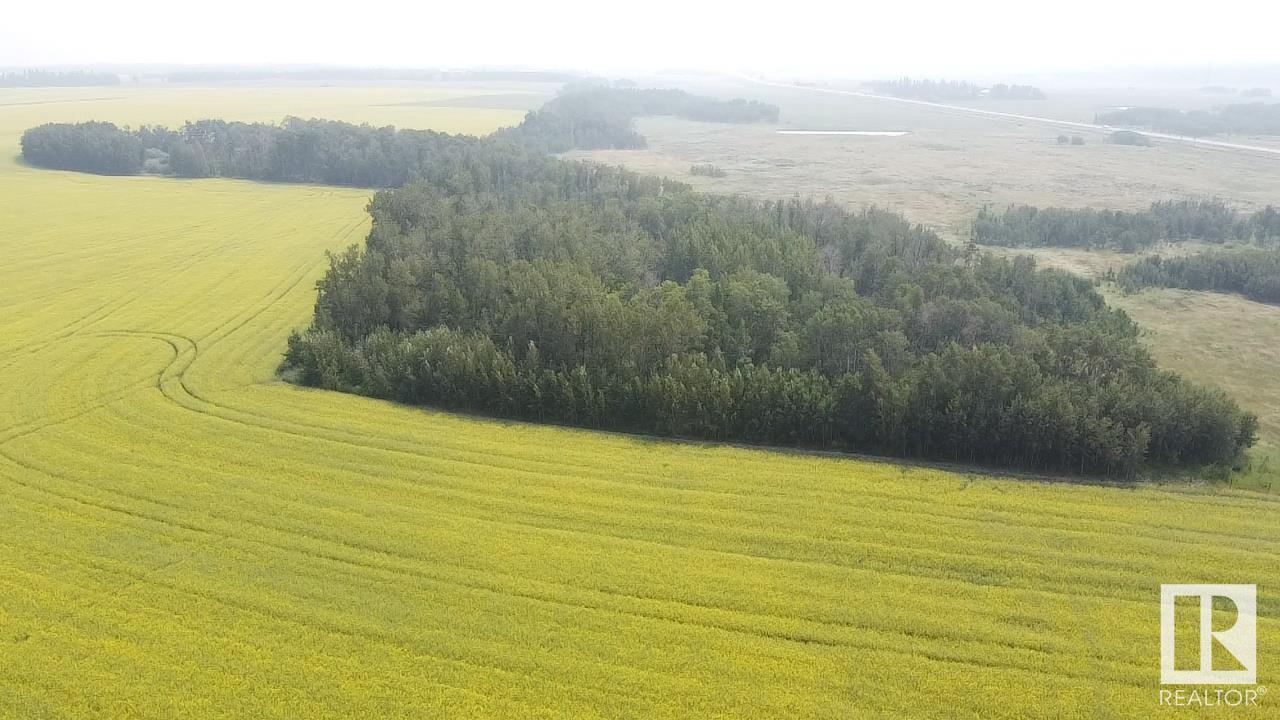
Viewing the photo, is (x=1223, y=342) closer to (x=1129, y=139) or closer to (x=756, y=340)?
(x=756, y=340)

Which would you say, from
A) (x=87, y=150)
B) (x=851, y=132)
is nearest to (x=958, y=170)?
(x=851, y=132)

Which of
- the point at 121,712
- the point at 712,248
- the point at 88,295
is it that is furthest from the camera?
the point at 88,295

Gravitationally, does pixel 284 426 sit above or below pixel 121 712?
above

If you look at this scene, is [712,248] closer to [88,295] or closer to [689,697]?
[689,697]

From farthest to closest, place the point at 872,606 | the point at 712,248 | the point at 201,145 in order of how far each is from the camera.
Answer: the point at 201,145 < the point at 712,248 < the point at 872,606

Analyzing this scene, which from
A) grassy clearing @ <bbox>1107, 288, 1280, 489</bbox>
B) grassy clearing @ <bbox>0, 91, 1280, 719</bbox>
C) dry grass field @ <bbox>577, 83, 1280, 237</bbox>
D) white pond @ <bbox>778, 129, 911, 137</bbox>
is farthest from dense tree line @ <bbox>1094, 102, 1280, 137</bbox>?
grassy clearing @ <bbox>0, 91, 1280, 719</bbox>

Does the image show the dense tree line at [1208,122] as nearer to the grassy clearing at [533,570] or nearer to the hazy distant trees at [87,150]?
the grassy clearing at [533,570]

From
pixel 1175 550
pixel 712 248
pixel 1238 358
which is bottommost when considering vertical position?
pixel 1175 550

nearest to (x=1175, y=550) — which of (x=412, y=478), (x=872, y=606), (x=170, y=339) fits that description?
(x=872, y=606)
